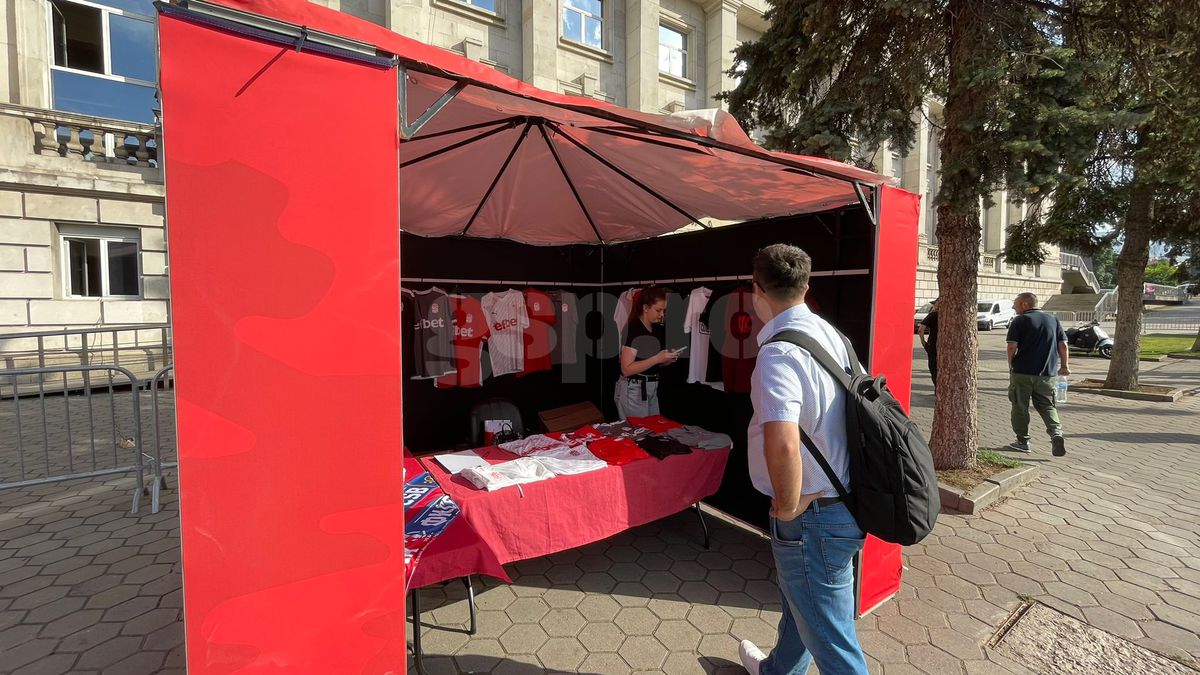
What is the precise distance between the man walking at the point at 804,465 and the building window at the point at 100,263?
51.2 ft

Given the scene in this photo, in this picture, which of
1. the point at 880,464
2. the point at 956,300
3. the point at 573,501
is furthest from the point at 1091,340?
the point at 880,464

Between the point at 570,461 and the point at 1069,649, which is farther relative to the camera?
the point at 570,461

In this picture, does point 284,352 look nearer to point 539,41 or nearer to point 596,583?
point 596,583

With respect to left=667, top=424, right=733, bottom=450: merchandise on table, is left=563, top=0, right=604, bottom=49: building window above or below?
above

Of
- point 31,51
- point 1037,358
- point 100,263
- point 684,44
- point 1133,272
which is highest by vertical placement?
point 684,44

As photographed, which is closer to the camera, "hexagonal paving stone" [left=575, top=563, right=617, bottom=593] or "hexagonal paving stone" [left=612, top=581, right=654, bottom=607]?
"hexagonal paving stone" [left=612, top=581, right=654, bottom=607]

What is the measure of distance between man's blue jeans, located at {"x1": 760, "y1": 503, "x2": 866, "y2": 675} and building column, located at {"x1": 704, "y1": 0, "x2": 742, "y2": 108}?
65.3 feet

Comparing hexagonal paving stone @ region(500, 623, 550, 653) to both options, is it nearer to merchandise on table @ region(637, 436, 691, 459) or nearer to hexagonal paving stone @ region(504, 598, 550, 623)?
hexagonal paving stone @ region(504, 598, 550, 623)

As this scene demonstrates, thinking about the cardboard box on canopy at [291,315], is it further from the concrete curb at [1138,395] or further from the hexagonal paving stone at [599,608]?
the concrete curb at [1138,395]

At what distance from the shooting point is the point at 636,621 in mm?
3166

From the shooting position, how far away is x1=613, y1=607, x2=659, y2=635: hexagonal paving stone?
121 inches

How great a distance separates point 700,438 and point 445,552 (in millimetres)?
2263

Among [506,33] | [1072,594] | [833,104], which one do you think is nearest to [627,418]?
[1072,594]

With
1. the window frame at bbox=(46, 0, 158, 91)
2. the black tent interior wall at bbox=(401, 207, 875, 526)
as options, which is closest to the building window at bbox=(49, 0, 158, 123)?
the window frame at bbox=(46, 0, 158, 91)
